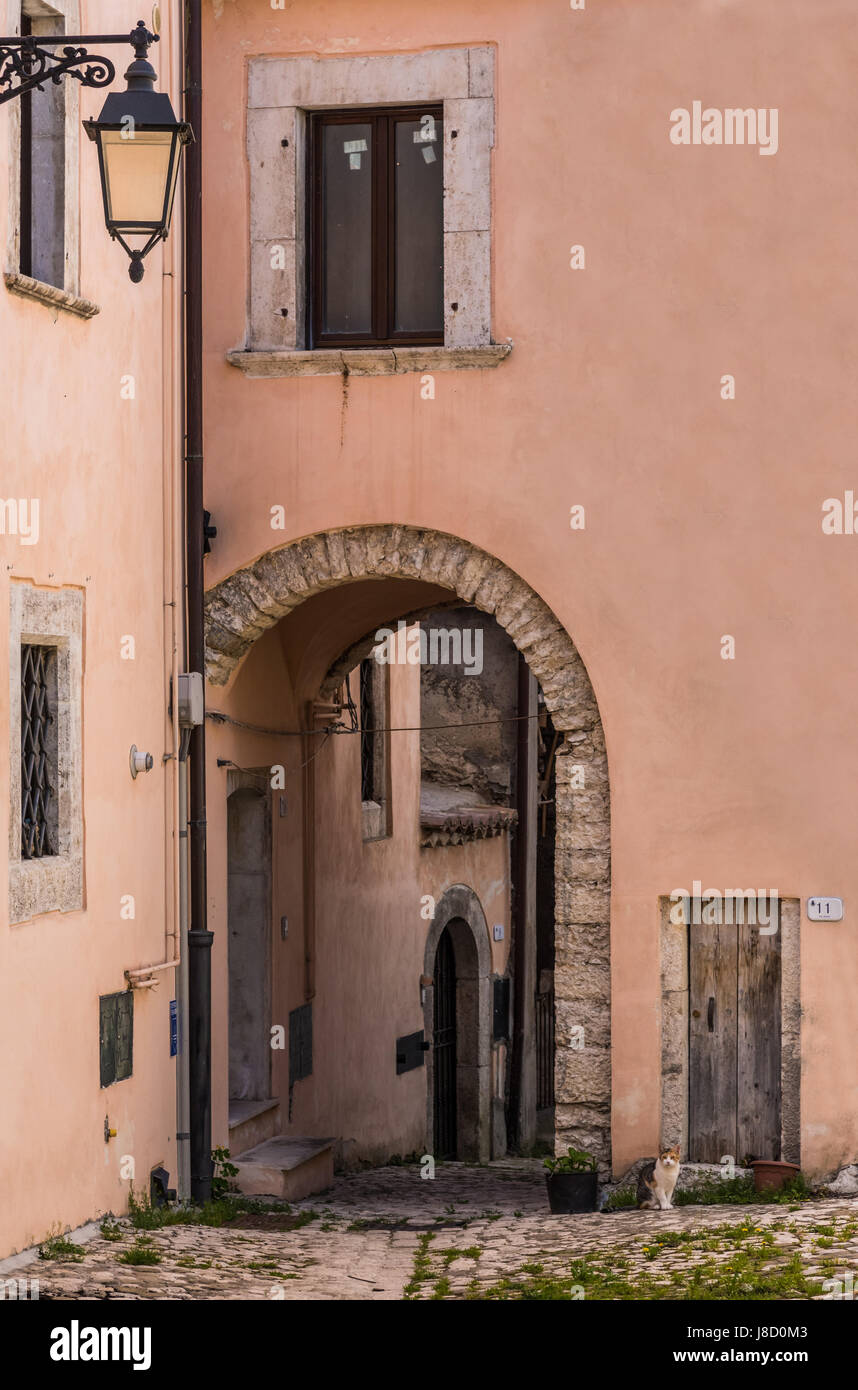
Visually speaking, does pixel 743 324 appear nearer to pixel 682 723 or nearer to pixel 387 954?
pixel 682 723

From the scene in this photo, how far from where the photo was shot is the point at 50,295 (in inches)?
293

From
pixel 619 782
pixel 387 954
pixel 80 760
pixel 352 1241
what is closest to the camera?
pixel 80 760

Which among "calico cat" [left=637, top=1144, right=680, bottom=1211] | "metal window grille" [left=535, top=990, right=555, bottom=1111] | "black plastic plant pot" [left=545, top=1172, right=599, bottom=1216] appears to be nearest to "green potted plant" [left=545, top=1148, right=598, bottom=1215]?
"black plastic plant pot" [left=545, top=1172, right=599, bottom=1216]

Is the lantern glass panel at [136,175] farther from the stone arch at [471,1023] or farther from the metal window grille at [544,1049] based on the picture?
the metal window grille at [544,1049]

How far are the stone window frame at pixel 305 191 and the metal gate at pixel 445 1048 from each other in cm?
795

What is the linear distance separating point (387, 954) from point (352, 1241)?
6.03 metres

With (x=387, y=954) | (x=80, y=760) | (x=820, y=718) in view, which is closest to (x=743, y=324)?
(x=820, y=718)

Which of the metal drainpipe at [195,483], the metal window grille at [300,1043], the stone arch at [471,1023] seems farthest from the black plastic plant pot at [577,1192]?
the stone arch at [471,1023]

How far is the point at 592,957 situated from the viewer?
9.41m

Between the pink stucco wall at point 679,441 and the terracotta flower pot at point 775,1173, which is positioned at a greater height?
the pink stucco wall at point 679,441

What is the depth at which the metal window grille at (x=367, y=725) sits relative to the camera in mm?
14656

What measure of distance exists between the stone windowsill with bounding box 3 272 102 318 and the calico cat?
4705mm

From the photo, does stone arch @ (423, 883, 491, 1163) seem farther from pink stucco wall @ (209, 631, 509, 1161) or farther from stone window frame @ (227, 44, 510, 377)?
stone window frame @ (227, 44, 510, 377)

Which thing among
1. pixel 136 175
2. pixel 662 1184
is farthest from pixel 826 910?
pixel 136 175
